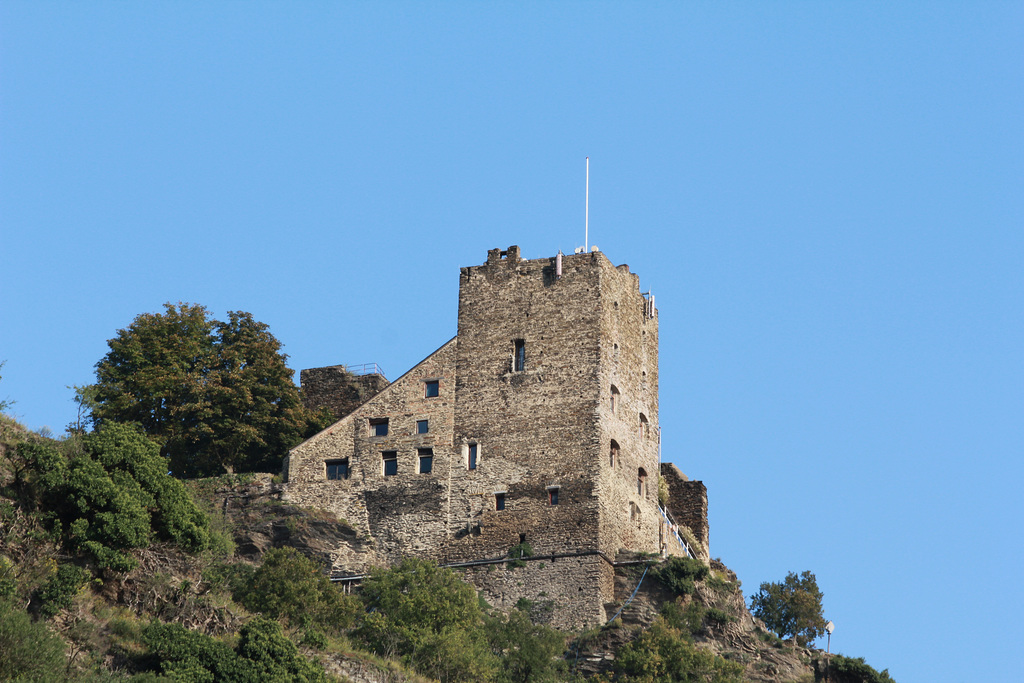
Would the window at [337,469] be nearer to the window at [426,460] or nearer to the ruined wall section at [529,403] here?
the window at [426,460]

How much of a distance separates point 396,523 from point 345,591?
3706mm

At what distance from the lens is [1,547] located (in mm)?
44906

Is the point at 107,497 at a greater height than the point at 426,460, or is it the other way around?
the point at 426,460

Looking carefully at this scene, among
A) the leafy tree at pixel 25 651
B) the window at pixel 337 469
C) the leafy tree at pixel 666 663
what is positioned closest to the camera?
the leafy tree at pixel 25 651

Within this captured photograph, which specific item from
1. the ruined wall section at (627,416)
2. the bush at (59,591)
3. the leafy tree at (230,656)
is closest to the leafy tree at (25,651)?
the bush at (59,591)

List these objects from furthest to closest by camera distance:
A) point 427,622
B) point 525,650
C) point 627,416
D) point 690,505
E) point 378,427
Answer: point 690,505 → point 378,427 → point 627,416 → point 525,650 → point 427,622

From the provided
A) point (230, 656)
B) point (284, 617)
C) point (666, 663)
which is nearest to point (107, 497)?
point (230, 656)

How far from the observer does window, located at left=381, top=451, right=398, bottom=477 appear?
220ft

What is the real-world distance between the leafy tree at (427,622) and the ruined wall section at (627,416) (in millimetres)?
8065

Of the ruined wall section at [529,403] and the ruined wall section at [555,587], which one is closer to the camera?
the ruined wall section at [555,587]

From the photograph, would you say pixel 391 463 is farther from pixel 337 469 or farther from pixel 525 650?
pixel 525 650

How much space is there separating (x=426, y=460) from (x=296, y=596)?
13.6m

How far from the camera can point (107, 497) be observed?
1871 inches

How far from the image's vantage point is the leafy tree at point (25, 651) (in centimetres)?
3981
